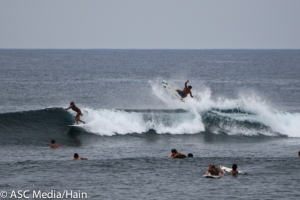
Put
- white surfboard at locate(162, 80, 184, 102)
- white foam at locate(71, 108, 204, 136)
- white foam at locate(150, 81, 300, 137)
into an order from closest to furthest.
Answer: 1. white foam at locate(71, 108, 204, 136)
2. white surfboard at locate(162, 80, 184, 102)
3. white foam at locate(150, 81, 300, 137)

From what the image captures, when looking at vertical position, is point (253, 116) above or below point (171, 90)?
below

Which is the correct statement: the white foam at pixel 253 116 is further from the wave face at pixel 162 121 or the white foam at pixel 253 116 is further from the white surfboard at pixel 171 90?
the white surfboard at pixel 171 90

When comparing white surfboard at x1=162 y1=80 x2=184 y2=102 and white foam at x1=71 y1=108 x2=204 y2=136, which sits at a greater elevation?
white surfboard at x1=162 y1=80 x2=184 y2=102

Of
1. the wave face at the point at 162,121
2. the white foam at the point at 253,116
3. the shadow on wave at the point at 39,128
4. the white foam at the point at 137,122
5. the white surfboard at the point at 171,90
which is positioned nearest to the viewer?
the shadow on wave at the point at 39,128

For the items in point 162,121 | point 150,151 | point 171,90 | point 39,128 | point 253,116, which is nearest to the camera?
point 150,151

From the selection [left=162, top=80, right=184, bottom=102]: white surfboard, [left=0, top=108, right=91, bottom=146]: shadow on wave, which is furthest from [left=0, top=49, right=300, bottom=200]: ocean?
[left=162, top=80, right=184, bottom=102]: white surfboard

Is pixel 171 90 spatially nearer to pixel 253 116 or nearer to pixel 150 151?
pixel 253 116

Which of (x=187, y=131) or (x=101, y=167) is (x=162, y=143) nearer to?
(x=187, y=131)

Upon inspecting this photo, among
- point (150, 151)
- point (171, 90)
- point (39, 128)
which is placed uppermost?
point (171, 90)

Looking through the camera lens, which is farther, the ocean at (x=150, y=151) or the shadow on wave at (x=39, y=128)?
the shadow on wave at (x=39, y=128)

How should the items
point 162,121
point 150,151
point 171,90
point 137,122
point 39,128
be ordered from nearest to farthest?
point 150,151, point 39,128, point 171,90, point 137,122, point 162,121

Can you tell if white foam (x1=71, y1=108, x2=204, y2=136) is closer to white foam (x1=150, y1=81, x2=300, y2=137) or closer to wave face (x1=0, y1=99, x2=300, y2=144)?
wave face (x1=0, y1=99, x2=300, y2=144)

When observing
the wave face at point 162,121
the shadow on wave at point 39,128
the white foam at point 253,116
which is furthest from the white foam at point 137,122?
the shadow on wave at point 39,128

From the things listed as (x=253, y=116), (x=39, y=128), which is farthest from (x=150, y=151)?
(x=253, y=116)
